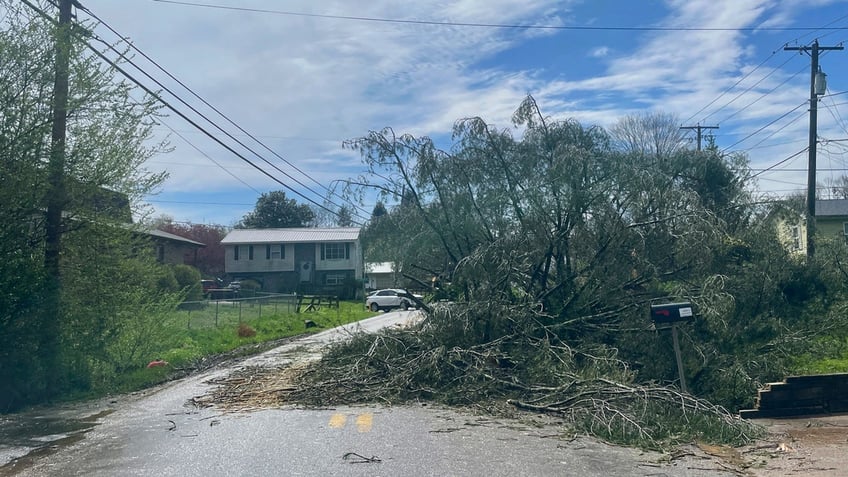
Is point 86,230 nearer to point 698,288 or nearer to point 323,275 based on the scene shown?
point 698,288

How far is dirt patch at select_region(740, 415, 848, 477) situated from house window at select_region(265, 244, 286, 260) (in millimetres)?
51430

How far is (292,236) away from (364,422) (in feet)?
170

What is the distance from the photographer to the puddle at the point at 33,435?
8047mm

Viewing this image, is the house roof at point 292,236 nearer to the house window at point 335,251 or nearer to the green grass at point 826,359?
the house window at point 335,251

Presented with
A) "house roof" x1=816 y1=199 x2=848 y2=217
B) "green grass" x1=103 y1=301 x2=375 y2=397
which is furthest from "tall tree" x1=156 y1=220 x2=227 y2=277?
"house roof" x1=816 y1=199 x2=848 y2=217

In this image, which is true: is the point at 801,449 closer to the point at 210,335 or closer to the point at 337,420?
the point at 337,420

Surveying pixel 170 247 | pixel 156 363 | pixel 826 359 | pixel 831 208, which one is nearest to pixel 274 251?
pixel 170 247

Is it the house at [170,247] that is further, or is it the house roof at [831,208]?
the house at [170,247]

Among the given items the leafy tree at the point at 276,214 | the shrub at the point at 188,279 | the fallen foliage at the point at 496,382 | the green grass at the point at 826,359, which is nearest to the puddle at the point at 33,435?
the fallen foliage at the point at 496,382

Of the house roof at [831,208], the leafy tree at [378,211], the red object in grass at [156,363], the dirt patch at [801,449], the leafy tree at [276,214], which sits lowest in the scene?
the dirt patch at [801,449]

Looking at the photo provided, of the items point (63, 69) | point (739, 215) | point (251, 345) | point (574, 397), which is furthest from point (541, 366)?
point (251, 345)

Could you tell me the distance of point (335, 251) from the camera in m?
59.2

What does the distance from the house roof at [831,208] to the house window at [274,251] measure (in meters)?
38.0

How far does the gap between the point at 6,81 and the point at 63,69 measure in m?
0.96
